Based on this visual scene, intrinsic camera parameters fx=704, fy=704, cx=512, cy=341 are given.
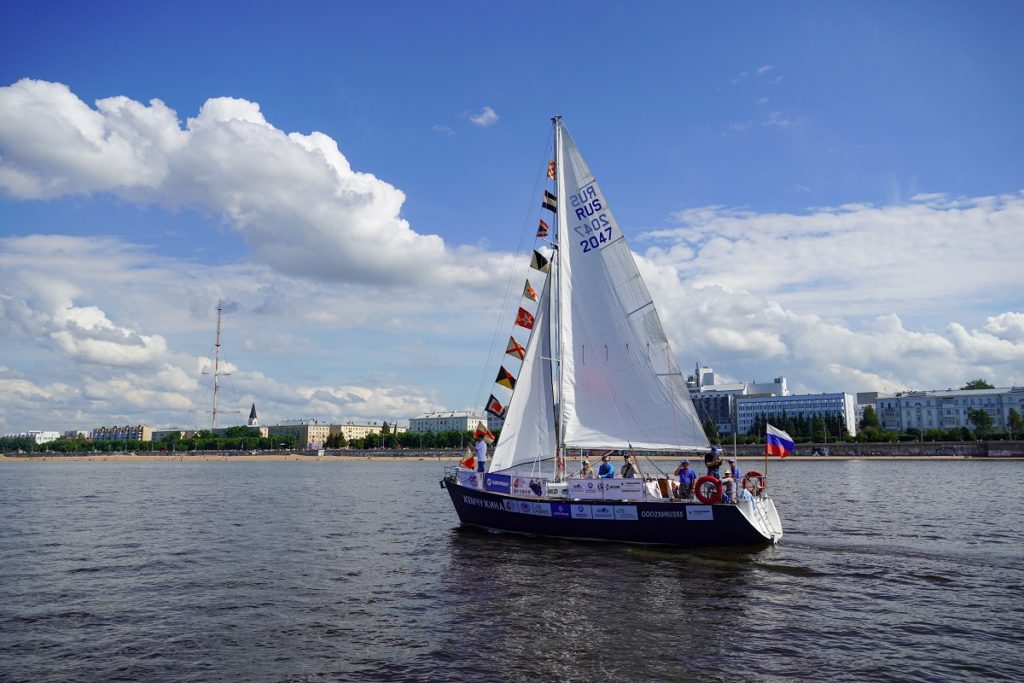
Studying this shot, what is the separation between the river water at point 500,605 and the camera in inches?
653

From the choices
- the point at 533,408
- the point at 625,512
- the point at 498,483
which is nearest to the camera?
the point at 625,512

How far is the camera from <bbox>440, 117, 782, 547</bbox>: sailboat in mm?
30734

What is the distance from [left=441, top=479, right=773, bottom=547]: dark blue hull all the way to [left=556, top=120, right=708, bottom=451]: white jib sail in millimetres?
2775

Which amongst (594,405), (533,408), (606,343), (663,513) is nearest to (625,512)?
(663,513)

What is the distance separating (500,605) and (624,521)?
10506 millimetres

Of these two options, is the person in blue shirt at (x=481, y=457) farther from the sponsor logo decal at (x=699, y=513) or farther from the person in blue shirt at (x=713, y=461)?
the person in blue shirt at (x=713, y=461)

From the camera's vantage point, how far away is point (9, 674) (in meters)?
16.0

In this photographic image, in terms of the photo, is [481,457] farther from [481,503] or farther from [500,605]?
[500,605]

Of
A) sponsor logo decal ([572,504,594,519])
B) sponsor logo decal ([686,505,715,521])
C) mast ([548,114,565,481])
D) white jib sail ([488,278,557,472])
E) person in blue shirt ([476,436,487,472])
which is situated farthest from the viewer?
person in blue shirt ([476,436,487,472])

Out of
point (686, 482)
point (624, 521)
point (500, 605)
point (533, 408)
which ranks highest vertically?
point (533, 408)

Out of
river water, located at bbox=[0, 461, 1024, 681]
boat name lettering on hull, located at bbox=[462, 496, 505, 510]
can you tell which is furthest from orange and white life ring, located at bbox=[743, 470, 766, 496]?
boat name lettering on hull, located at bbox=[462, 496, 505, 510]

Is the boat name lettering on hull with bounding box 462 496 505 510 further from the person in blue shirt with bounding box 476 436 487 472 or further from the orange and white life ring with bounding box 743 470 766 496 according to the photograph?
the orange and white life ring with bounding box 743 470 766 496

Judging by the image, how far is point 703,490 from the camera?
29.9 meters

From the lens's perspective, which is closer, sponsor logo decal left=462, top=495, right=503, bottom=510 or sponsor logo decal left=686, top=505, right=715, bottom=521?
sponsor logo decal left=686, top=505, right=715, bottom=521
